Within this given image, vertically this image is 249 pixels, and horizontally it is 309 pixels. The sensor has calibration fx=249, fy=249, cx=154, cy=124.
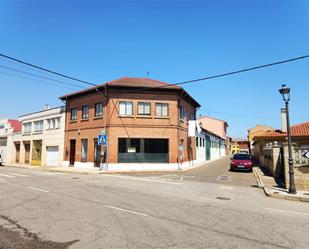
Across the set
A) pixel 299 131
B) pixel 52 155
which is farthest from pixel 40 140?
pixel 299 131

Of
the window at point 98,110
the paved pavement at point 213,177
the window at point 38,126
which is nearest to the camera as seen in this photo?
the paved pavement at point 213,177

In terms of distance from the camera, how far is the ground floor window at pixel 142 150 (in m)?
23.4

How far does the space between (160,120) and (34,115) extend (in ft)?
67.8

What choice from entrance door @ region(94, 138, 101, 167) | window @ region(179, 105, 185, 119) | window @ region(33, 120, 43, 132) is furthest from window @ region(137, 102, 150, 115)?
window @ region(33, 120, 43, 132)

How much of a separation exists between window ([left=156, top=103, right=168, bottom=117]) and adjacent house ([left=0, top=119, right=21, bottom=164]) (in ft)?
94.3

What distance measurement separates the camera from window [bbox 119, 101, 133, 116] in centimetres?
2386

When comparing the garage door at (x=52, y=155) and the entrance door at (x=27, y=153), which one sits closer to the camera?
the garage door at (x=52, y=155)

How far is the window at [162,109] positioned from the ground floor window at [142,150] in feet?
8.15

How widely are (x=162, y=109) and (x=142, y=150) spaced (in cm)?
448

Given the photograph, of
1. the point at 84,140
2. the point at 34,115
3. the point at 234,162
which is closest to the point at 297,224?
the point at 234,162

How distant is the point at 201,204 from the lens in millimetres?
8820

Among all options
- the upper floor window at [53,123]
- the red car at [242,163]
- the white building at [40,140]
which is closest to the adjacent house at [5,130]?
the white building at [40,140]

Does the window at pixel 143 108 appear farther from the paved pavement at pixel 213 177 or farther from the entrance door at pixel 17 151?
A: the entrance door at pixel 17 151

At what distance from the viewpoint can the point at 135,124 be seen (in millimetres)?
23703
